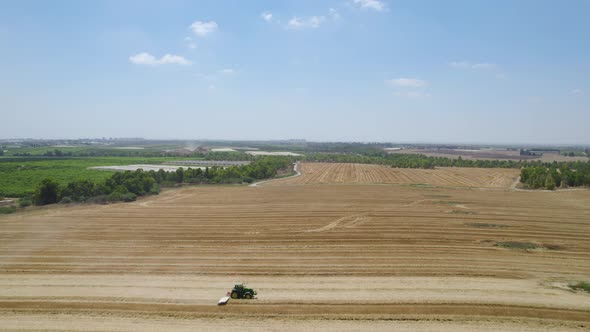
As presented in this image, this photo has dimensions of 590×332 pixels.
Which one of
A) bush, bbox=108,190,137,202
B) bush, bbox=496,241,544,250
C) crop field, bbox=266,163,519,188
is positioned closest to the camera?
bush, bbox=496,241,544,250

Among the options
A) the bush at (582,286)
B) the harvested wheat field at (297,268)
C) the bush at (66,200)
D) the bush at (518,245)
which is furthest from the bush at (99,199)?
the bush at (582,286)

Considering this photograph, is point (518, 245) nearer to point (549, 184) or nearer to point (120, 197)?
point (549, 184)

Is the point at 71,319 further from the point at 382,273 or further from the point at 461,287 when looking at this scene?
the point at 461,287

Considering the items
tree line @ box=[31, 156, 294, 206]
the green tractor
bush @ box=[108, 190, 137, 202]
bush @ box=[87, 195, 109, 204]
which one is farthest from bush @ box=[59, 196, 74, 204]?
the green tractor

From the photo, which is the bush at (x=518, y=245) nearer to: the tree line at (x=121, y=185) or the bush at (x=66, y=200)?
the tree line at (x=121, y=185)

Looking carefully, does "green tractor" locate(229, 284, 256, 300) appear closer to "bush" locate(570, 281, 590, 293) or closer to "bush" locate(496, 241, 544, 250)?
"bush" locate(570, 281, 590, 293)

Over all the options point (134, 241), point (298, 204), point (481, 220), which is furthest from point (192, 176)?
point (481, 220)
